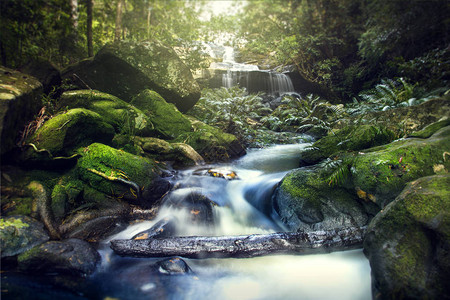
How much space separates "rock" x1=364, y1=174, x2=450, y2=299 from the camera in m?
1.72

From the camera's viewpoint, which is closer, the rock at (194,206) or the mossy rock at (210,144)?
the rock at (194,206)

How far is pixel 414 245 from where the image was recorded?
1917 millimetres

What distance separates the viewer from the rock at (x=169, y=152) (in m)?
5.30

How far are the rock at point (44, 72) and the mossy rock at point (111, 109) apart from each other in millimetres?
786

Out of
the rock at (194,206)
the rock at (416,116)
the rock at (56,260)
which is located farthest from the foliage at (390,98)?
the rock at (56,260)

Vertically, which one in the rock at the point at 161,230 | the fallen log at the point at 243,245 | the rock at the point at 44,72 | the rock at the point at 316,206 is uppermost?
the rock at the point at 44,72

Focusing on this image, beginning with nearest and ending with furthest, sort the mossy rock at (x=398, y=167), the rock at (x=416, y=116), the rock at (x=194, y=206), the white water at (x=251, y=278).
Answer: the white water at (x=251, y=278) < the mossy rock at (x=398, y=167) < the rock at (x=194, y=206) < the rock at (x=416, y=116)

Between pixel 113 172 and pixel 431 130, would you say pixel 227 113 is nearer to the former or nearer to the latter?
pixel 113 172

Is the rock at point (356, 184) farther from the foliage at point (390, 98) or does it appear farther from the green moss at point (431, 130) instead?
the foliage at point (390, 98)

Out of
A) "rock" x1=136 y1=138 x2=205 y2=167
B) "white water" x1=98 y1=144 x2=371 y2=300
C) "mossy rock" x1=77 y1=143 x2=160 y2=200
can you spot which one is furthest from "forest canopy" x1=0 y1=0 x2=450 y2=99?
"white water" x1=98 y1=144 x2=371 y2=300

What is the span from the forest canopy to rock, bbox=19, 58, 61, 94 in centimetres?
136

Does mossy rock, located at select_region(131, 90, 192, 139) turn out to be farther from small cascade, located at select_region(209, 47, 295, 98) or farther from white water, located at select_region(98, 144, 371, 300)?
small cascade, located at select_region(209, 47, 295, 98)

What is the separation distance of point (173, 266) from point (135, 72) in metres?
6.53

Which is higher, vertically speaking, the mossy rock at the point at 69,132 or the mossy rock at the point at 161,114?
the mossy rock at the point at 161,114
